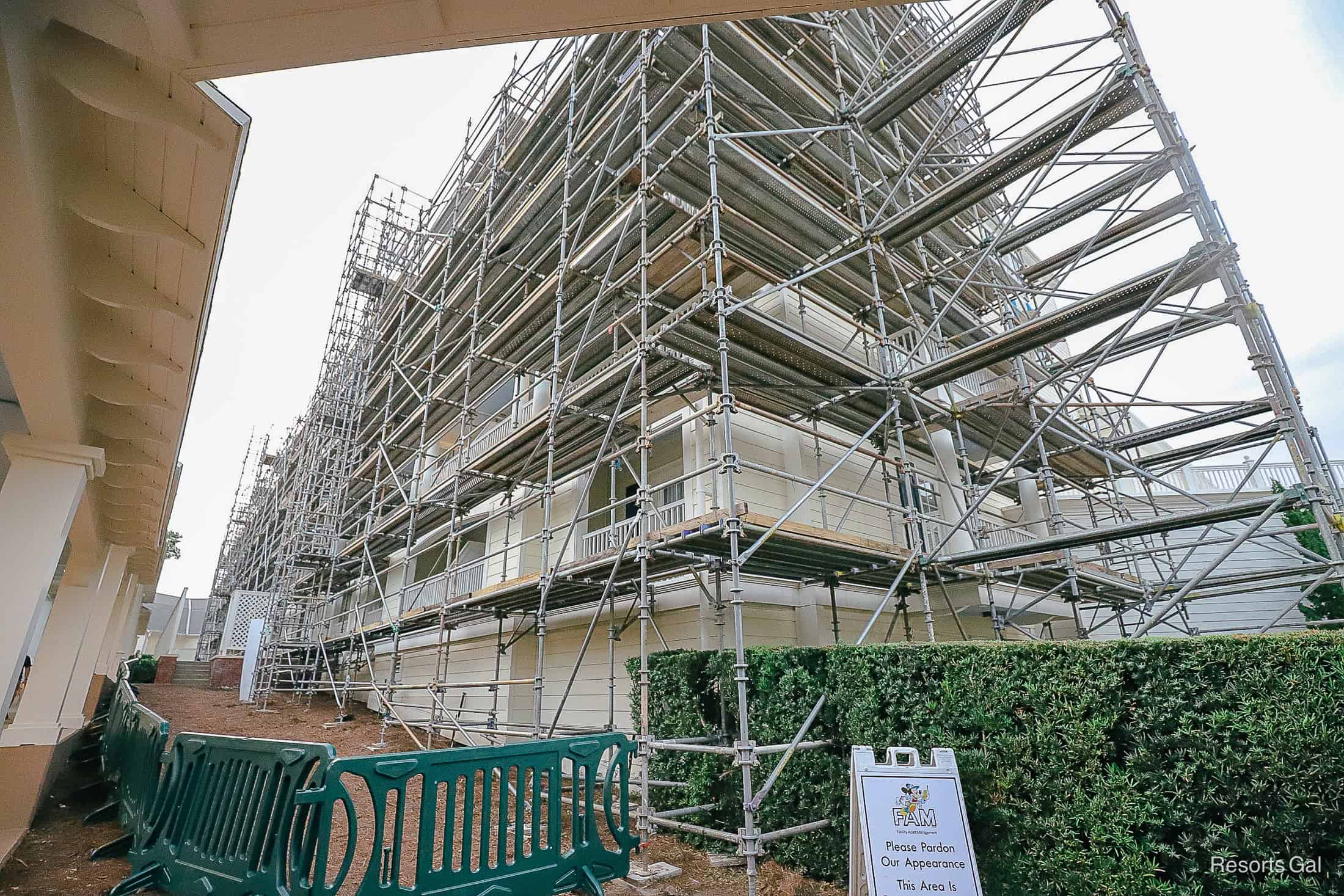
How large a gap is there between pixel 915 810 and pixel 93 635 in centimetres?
1117

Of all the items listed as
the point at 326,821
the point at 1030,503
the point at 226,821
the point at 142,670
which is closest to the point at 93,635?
the point at 226,821

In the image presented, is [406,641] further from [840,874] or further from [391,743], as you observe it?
[840,874]

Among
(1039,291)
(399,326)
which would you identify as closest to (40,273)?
(1039,291)

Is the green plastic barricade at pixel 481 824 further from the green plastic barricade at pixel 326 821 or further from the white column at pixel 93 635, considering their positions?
the white column at pixel 93 635

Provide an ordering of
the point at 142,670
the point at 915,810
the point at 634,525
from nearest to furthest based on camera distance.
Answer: the point at 915,810
the point at 634,525
the point at 142,670

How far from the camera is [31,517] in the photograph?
407 centimetres

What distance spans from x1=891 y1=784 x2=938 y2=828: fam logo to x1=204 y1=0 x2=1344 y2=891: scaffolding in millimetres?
1192

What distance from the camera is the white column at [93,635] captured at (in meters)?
8.35

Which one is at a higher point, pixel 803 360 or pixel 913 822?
pixel 803 360

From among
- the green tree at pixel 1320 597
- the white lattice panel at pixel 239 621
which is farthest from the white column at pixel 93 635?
the green tree at pixel 1320 597

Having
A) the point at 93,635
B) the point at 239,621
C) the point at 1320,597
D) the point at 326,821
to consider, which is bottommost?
the point at 326,821

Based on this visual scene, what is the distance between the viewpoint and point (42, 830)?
588 cm

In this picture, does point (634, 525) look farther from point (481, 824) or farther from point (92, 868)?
point (92, 868)

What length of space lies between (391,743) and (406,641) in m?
5.62
